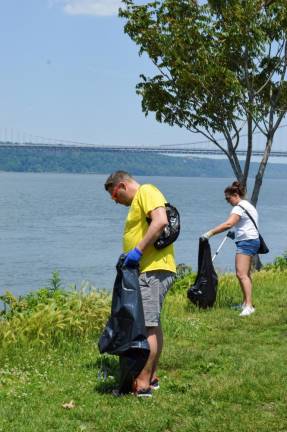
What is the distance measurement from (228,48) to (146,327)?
1076 cm

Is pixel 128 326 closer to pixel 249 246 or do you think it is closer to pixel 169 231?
pixel 169 231

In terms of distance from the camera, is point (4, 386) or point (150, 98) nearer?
point (4, 386)

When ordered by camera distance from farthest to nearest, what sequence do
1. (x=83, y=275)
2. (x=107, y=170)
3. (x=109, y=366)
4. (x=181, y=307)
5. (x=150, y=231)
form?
(x=107, y=170) → (x=83, y=275) → (x=181, y=307) → (x=109, y=366) → (x=150, y=231)

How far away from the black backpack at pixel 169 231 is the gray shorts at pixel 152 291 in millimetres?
240

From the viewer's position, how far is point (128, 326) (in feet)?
17.7

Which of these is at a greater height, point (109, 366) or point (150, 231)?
point (150, 231)

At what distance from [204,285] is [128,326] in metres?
4.11

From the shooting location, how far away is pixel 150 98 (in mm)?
16125

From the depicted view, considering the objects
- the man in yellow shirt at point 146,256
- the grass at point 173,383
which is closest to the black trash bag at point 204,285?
the grass at point 173,383

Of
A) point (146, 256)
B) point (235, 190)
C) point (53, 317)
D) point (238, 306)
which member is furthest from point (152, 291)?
point (238, 306)

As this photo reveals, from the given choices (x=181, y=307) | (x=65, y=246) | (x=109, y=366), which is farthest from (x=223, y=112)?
(x=65, y=246)

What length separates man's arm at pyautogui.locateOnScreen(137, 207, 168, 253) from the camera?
5.25 metres

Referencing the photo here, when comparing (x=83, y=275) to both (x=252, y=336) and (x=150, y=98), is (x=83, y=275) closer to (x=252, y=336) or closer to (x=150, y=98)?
(x=150, y=98)

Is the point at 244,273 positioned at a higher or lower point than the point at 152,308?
lower
